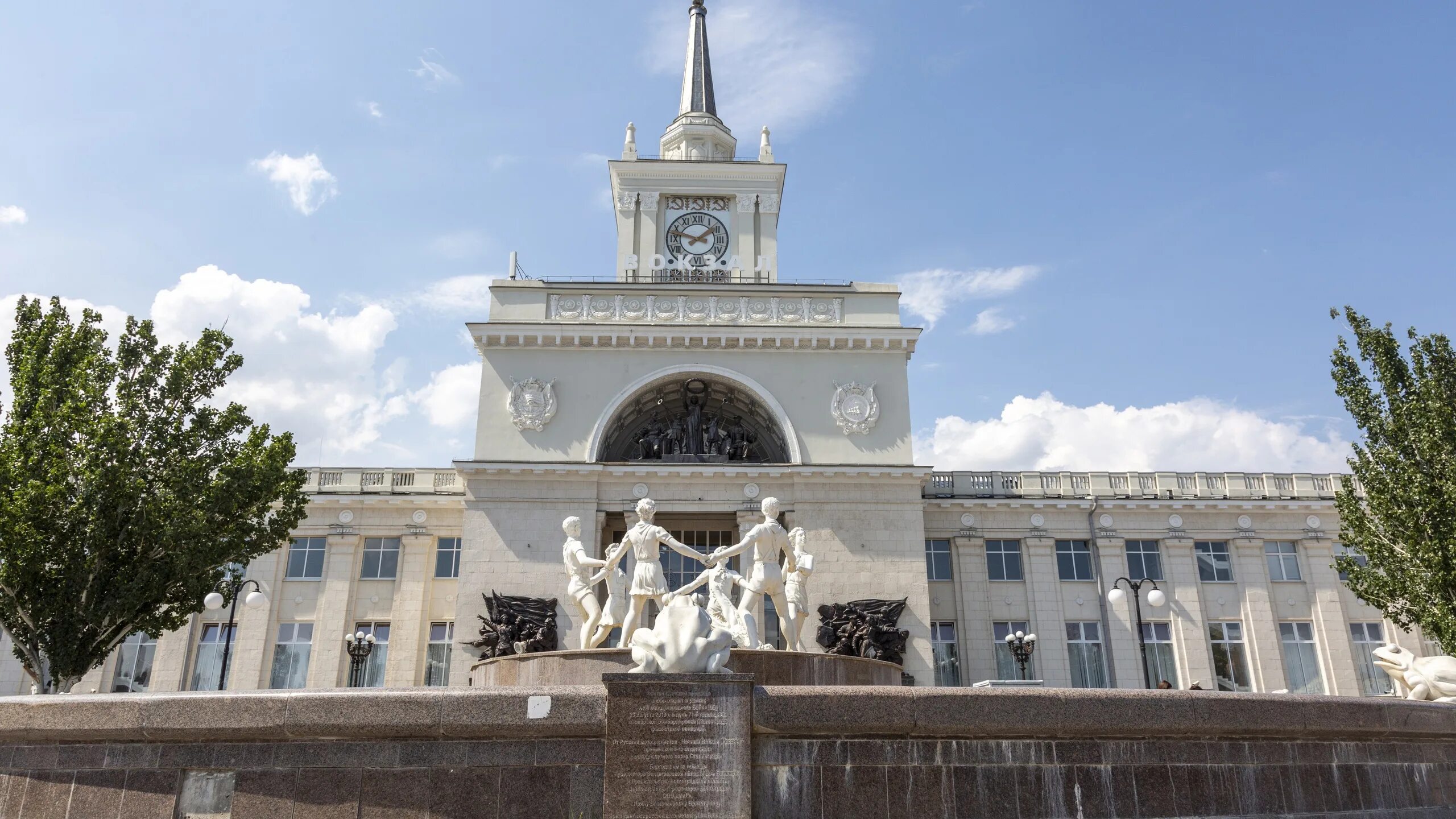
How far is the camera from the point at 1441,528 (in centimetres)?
2509

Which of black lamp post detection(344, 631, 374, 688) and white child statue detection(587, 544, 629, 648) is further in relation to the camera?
black lamp post detection(344, 631, 374, 688)

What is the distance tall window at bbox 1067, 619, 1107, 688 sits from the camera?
35812 mm

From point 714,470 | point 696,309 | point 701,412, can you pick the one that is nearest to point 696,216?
point 696,309

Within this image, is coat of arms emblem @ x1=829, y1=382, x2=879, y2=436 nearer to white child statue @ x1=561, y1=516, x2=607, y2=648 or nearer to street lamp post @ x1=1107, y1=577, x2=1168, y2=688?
street lamp post @ x1=1107, y1=577, x2=1168, y2=688

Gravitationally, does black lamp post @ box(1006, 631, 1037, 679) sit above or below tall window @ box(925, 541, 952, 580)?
below

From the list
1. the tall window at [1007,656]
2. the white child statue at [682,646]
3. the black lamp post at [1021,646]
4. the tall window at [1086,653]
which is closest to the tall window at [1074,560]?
the tall window at [1086,653]

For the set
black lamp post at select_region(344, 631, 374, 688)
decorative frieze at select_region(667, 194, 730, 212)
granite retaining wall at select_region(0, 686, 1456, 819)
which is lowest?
granite retaining wall at select_region(0, 686, 1456, 819)

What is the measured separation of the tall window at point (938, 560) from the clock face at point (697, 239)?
1533 centimetres

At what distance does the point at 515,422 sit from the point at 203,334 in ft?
36.7

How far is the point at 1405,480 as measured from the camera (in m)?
25.6

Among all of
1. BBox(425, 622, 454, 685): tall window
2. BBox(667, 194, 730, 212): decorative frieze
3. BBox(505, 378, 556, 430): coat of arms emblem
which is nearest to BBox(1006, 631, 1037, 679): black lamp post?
BBox(505, 378, 556, 430): coat of arms emblem

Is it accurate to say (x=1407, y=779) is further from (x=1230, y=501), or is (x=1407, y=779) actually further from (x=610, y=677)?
(x=1230, y=501)

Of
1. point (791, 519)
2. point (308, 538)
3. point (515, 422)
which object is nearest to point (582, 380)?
point (515, 422)

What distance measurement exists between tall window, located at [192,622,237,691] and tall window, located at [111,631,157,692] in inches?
60.5
